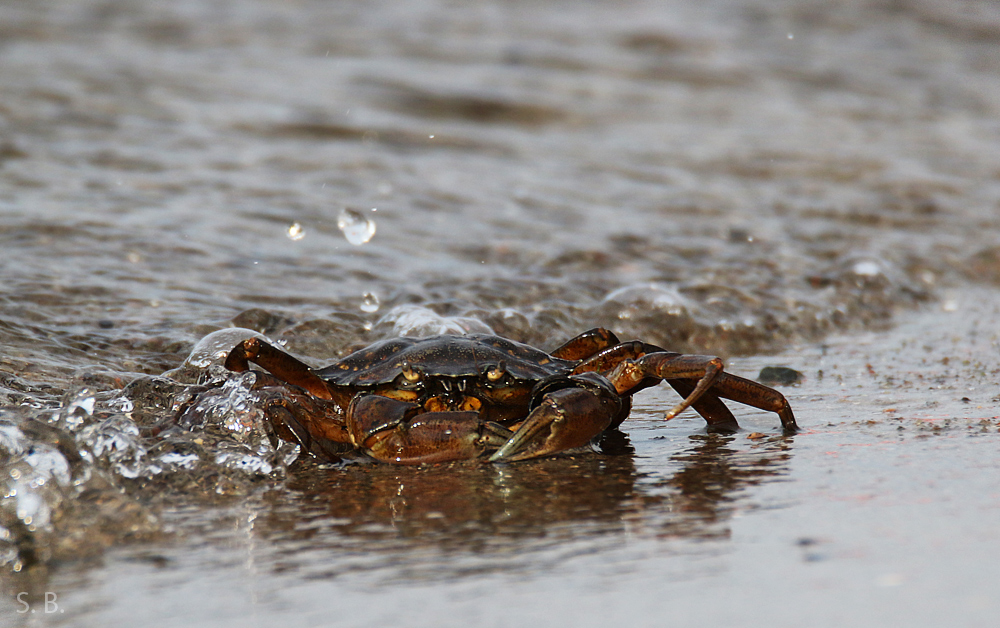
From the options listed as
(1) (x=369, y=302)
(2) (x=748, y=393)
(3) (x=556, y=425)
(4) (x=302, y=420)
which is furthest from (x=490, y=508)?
→ (1) (x=369, y=302)

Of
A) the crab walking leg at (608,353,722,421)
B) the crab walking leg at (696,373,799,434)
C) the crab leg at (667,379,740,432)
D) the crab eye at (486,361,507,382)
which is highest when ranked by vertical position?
the crab eye at (486,361,507,382)

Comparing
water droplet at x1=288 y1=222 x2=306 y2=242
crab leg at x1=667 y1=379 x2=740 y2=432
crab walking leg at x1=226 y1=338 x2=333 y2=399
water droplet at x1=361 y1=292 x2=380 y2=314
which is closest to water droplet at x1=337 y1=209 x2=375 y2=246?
water droplet at x1=288 y1=222 x2=306 y2=242

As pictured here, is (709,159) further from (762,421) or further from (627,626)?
(627,626)

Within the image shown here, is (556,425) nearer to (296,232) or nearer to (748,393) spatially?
(748,393)

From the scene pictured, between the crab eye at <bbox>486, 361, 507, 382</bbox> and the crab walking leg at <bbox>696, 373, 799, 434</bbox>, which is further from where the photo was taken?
the crab walking leg at <bbox>696, 373, 799, 434</bbox>

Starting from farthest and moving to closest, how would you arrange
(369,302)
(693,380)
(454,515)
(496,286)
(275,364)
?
(496,286)
(369,302)
(275,364)
(693,380)
(454,515)

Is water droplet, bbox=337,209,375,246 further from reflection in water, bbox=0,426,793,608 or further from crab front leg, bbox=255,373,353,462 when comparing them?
reflection in water, bbox=0,426,793,608

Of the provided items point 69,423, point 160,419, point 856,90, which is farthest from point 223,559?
point 856,90
